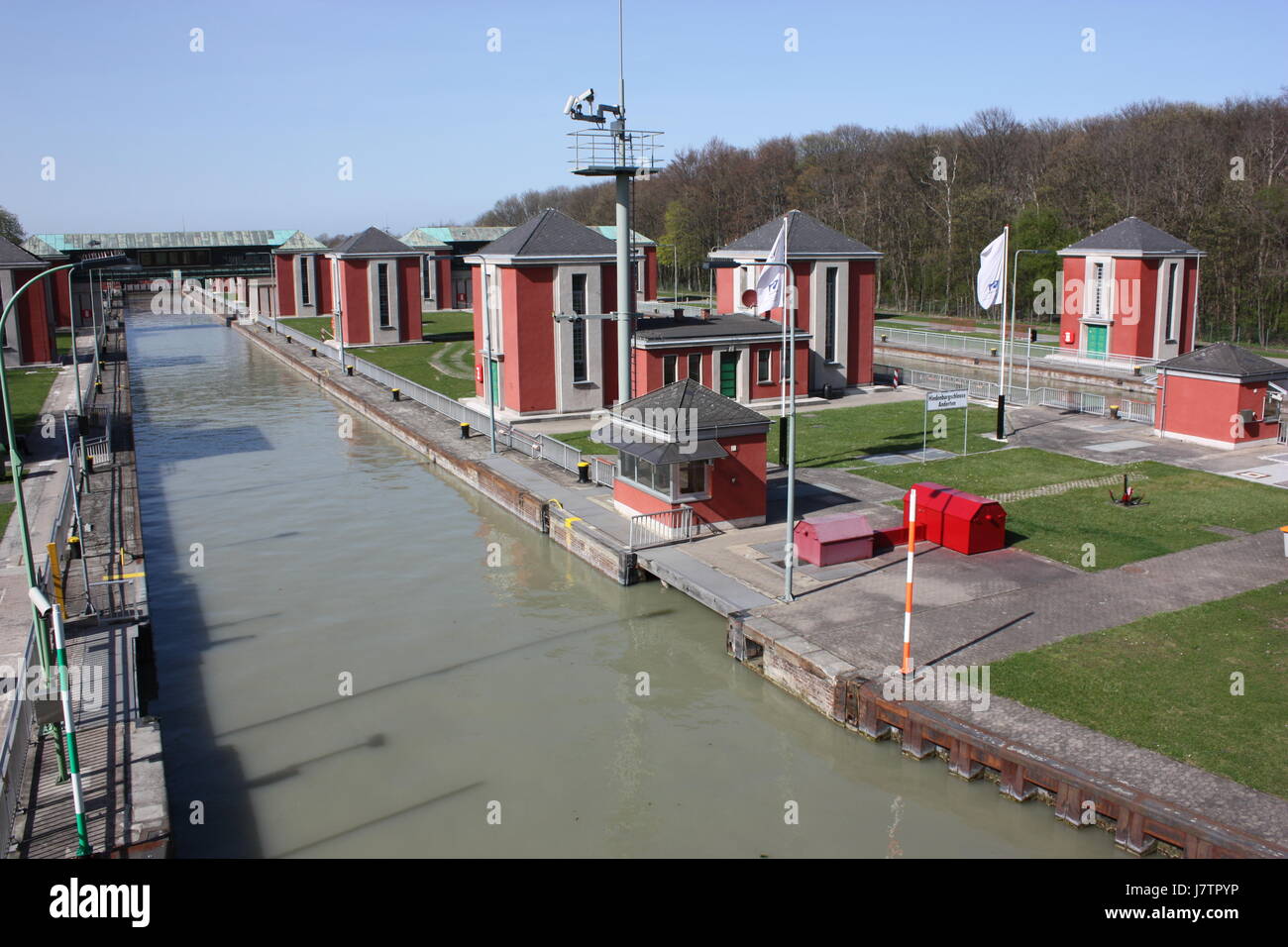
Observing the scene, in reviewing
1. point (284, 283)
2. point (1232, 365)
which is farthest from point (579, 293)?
point (284, 283)

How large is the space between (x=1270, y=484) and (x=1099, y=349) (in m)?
22.7

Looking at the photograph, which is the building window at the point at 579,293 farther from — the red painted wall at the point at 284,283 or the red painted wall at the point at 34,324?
the red painted wall at the point at 284,283

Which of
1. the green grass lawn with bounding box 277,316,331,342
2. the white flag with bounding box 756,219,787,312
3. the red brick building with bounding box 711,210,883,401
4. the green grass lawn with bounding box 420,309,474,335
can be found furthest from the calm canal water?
the green grass lawn with bounding box 420,309,474,335

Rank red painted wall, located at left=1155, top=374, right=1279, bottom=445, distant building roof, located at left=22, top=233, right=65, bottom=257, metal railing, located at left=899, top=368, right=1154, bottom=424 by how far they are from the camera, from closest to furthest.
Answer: red painted wall, located at left=1155, top=374, right=1279, bottom=445
metal railing, located at left=899, top=368, right=1154, bottom=424
distant building roof, located at left=22, top=233, right=65, bottom=257

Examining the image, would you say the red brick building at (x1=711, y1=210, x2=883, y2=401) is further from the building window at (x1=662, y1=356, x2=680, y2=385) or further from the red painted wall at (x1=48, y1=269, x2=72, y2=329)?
the red painted wall at (x1=48, y1=269, x2=72, y2=329)

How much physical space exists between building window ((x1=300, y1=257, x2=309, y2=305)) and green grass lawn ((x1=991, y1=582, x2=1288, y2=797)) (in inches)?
3000

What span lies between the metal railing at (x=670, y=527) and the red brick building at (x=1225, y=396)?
1817cm

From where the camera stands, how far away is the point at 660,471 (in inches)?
931

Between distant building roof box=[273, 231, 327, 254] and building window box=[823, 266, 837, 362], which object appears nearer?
building window box=[823, 266, 837, 362]

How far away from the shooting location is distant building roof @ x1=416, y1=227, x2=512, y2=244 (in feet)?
338

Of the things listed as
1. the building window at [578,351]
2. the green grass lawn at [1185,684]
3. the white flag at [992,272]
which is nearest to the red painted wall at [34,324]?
the building window at [578,351]

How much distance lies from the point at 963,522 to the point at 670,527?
6260 mm
